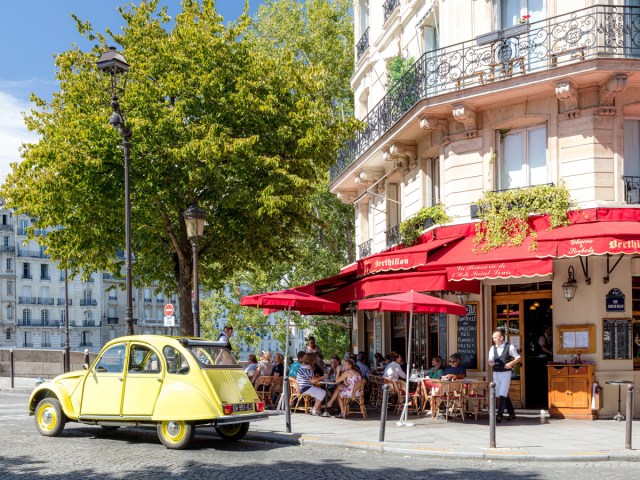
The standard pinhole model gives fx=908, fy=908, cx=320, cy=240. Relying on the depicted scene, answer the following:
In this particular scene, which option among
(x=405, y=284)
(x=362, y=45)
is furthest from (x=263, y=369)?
(x=362, y=45)

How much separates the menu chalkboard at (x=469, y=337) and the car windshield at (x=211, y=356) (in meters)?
7.19

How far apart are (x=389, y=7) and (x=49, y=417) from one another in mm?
15951

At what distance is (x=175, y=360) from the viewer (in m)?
13.2

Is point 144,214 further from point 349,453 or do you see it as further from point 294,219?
point 349,453

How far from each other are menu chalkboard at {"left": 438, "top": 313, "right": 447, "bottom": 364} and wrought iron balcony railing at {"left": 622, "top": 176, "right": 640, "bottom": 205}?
5.00 m

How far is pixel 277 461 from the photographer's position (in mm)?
11773

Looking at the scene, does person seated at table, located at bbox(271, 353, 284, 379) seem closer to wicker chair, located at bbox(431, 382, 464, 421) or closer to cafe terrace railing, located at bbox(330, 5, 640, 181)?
wicker chair, located at bbox(431, 382, 464, 421)

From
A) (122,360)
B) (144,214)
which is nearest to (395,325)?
(144,214)

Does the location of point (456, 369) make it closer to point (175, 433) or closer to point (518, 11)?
point (175, 433)

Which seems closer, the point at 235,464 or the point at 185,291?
the point at 235,464

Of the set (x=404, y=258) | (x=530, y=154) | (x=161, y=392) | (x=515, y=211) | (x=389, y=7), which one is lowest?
(x=161, y=392)

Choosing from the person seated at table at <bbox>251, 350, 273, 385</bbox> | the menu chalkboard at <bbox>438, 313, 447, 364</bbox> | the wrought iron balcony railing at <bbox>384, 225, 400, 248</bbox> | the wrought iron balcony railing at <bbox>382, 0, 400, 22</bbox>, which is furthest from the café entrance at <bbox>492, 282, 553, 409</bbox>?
the wrought iron balcony railing at <bbox>382, 0, 400, 22</bbox>

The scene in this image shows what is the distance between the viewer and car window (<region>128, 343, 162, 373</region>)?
43.8ft

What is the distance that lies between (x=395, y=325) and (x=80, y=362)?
14569mm
